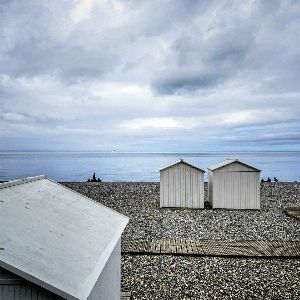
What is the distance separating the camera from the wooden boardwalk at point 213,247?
1310 centimetres

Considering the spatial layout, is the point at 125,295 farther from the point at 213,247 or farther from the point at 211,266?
the point at 213,247

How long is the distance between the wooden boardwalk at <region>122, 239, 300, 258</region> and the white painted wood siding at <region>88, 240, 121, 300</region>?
5252 millimetres

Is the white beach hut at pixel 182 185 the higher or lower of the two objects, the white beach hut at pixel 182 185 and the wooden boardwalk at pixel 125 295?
the higher

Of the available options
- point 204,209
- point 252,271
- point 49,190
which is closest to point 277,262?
point 252,271

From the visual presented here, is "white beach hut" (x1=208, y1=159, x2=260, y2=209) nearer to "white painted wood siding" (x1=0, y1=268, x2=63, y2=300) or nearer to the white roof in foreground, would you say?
the white roof in foreground

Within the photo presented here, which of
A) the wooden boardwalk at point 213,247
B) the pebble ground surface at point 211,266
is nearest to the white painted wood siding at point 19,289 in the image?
the pebble ground surface at point 211,266

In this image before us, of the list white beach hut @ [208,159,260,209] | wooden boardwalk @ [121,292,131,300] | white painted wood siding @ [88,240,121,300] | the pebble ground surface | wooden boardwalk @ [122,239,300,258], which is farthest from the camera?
white beach hut @ [208,159,260,209]

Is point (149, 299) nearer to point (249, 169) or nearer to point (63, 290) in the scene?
point (63, 290)

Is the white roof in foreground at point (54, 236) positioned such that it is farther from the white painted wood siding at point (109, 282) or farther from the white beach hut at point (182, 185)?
the white beach hut at point (182, 185)

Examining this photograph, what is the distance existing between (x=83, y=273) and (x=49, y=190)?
138 inches

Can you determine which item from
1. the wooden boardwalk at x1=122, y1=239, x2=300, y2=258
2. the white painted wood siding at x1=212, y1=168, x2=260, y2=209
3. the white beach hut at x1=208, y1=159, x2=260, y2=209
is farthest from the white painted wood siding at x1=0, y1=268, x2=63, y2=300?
the white painted wood siding at x1=212, y1=168, x2=260, y2=209

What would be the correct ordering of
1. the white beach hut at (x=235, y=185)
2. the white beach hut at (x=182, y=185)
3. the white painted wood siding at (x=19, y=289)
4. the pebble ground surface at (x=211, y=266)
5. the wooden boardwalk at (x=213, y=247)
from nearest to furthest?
the white painted wood siding at (x=19, y=289), the pebble ground surface at (x=211, y=266), the wooden boardwalk at (x=213, y=247), the white beach hut at (x=235, y=185), the white beach hut at (x=182, y=185)

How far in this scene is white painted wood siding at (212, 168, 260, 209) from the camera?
73.5ft

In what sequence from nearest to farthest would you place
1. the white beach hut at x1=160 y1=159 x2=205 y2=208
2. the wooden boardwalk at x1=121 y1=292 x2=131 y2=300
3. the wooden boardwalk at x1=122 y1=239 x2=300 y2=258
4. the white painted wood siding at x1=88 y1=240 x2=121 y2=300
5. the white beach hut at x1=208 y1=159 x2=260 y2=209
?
the white painted wood siding at x1=88 y1=240 x2=121 y2=300, the wooden boardwalk at x1=121 y1=292 x2=131 y2=300, the wooden boardwalk at x1=122 y1=239 x2=300 y2=258, the white beach hut at x1=208 y1=159 x2=260 y2=209, the white beach hut at x1=160 y1=159 x2=205 y2=208
